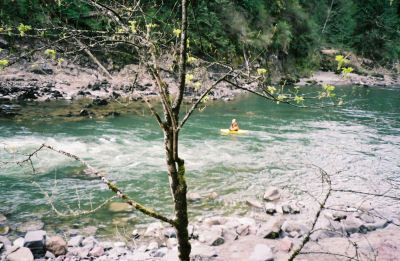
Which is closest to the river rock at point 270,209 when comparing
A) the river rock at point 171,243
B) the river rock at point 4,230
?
the river rock at point 171,243

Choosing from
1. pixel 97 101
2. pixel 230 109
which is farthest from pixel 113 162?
pixel 230 109

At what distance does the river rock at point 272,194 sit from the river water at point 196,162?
0.80ft

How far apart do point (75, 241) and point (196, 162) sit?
5336mm

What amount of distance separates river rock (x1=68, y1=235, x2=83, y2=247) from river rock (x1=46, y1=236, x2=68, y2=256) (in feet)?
0.71

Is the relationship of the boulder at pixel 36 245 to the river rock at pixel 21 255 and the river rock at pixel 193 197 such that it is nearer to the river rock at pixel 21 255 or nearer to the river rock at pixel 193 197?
the river rock at pixel 21 255

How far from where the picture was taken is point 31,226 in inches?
232

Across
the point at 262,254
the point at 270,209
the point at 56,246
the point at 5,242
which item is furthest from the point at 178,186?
the point at 270,209

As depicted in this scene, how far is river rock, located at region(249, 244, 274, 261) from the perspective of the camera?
15.6 ft

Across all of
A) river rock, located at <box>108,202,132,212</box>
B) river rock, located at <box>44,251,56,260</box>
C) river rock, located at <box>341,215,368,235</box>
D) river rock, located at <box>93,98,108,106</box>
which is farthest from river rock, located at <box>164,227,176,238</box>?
river rock, located at <box>93,98,108,106</box>

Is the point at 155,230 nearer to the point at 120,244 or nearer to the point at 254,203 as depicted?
the point at 120,244

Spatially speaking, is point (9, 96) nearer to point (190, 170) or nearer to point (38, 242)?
point (190, 170)

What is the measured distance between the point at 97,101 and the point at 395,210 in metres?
16.4

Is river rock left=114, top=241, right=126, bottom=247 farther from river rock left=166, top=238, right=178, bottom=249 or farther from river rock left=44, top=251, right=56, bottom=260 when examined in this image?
river rock left=44, top=251, right=56, bottom=260

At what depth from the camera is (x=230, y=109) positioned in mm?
19906
